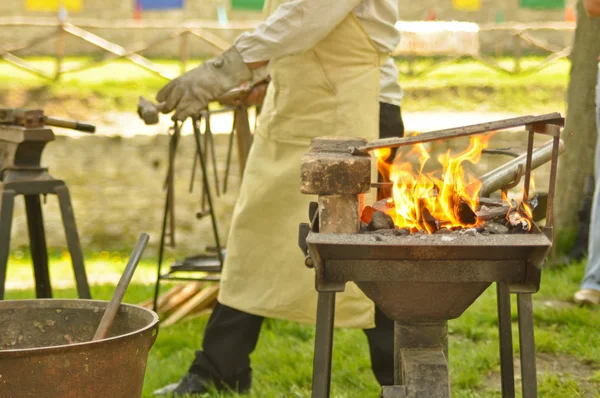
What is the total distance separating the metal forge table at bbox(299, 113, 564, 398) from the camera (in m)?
2.24

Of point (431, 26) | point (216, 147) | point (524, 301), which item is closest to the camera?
point (524, 301)

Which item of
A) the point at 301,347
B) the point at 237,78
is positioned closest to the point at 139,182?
the point at 301,347

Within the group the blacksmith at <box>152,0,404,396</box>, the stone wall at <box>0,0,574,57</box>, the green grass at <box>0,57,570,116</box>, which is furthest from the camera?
the stone wall at <box>0,0,574,57</box>

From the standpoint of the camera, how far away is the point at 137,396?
265cm

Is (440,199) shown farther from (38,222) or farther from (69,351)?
(38,222)

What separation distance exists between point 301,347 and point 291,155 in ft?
4.05

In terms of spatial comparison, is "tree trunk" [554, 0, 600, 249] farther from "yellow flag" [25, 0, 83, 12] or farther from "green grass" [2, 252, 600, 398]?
"yellow flag" [25, 0, 83, 12]

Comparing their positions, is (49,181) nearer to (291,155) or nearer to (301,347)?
(291,155)

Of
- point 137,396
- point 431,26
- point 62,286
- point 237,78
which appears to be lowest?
point 62,286

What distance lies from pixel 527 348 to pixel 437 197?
485 mm

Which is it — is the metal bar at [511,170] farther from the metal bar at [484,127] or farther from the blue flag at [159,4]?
the blue flag at [159,4]

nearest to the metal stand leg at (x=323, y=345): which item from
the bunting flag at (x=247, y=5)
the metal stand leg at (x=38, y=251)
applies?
the metal stand leg at (x=38, y=251)

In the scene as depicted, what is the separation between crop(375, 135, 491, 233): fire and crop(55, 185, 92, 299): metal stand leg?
1502 mm

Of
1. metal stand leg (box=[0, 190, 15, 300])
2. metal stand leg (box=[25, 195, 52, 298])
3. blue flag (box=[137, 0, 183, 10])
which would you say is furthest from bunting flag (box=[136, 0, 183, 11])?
metal stand leg (box=[0, 190, 15, 300])
